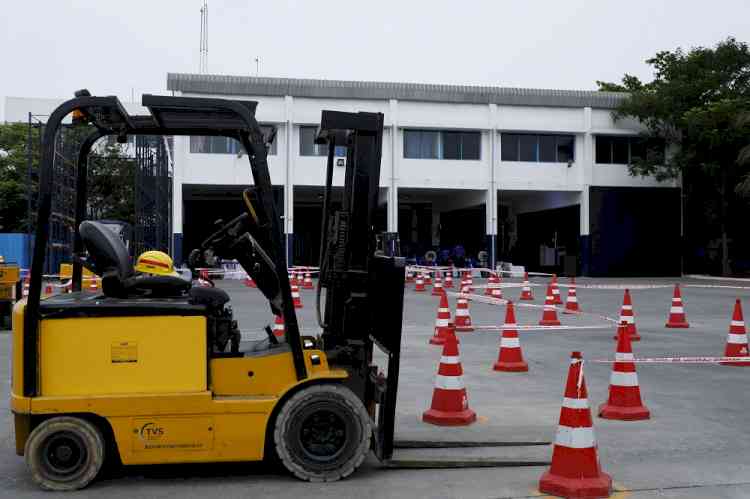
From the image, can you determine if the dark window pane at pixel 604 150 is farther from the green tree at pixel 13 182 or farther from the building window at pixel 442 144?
the green tree at pixel 13 182

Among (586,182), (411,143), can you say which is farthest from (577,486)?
(586,182)

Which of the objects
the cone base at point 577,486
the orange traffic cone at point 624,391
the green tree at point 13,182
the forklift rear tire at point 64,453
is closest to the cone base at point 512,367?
the orange traffic cone at point 624,391

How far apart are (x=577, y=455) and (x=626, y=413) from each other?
8.79 ft

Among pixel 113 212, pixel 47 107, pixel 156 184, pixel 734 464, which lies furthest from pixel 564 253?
pixel 47 107

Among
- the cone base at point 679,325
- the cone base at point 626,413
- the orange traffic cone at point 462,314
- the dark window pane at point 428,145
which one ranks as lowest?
the cone base at point 626,413

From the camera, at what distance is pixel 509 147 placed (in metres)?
43.5

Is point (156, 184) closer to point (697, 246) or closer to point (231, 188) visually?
point (231, 188)

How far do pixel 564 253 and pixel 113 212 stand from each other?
27917mm

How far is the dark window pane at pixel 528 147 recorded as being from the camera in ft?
143

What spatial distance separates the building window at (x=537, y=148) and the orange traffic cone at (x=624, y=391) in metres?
36.5

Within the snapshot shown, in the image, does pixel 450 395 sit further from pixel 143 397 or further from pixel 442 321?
pixel 442 321

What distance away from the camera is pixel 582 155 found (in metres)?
43.7

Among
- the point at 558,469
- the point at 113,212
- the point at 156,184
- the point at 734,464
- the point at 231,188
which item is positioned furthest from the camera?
the point at 113,212

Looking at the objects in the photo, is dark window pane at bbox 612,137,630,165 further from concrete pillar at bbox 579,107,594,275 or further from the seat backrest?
the seat backrest
